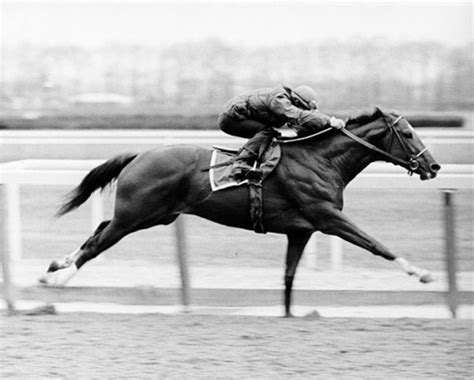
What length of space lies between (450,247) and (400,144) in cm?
68

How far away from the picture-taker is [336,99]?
1766cm

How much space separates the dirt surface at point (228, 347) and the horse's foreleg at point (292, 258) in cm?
23

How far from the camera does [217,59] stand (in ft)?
63.1

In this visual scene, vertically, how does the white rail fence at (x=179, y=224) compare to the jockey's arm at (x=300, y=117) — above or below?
below

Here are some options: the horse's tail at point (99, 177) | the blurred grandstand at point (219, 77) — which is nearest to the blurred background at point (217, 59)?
the blurred grandstand at point (219, 77)

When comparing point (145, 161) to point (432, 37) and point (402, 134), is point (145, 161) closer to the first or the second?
point (402, 134)

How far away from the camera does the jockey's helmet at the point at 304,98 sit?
16.3ft

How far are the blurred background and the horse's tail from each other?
9397 mm

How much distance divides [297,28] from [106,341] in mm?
14940

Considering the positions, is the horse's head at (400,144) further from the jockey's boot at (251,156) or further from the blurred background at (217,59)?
the blurred background at (217,59)

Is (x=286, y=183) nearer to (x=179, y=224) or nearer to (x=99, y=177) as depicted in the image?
(x=179, y=224)

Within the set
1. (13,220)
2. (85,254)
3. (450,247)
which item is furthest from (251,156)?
(13,220)

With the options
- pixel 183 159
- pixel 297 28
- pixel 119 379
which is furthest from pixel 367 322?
pixel 297 28

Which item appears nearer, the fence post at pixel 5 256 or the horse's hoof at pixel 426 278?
the horse's hoof at pixel 426 278
